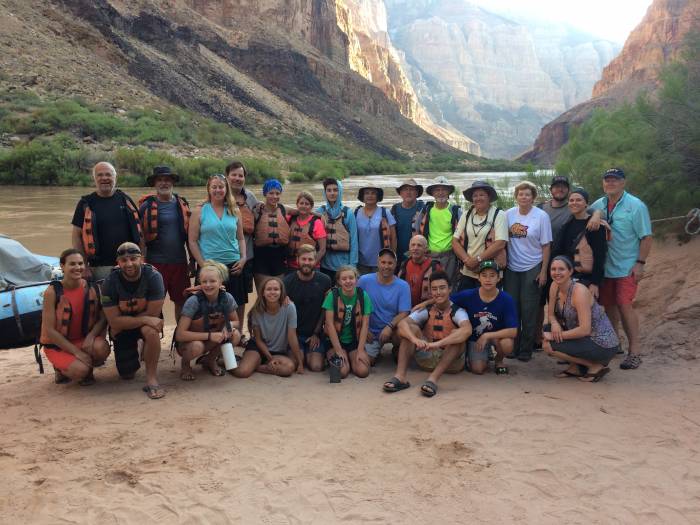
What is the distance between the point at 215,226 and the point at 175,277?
2.17 ft

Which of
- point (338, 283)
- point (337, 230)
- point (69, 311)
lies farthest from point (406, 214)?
point (69, 311)

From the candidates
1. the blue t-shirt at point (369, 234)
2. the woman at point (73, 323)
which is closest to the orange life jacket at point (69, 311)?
the woman at point (73, 323)

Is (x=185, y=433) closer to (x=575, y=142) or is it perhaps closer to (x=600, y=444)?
(x=600, y=444)

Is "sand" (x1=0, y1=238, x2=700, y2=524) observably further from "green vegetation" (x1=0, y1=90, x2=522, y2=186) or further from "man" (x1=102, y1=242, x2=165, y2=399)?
"green vegetation" (x1=0, y1=90, x2=522, y2=186)

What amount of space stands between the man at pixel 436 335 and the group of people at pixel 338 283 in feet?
0.04

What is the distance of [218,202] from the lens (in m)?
5.18

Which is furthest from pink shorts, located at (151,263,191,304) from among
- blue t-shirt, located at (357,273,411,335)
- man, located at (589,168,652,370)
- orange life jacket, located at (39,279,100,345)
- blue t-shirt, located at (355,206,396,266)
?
man, located at (589,168,652,370)

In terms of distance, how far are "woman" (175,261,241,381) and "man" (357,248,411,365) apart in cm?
128

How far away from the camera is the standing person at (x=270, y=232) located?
18.4 feet

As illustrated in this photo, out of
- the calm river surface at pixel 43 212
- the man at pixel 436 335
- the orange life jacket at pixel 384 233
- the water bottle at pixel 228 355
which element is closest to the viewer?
the water bottle at pixel 228 355

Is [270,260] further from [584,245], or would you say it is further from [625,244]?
[625,244]

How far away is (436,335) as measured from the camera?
512cm

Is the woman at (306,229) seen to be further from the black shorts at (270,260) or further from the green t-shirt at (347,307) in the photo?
the green t-shirt at (347,307)

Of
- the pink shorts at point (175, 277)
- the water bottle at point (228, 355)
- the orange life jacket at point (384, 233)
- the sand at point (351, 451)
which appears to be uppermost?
the orange life jacket at point (384, 233)
